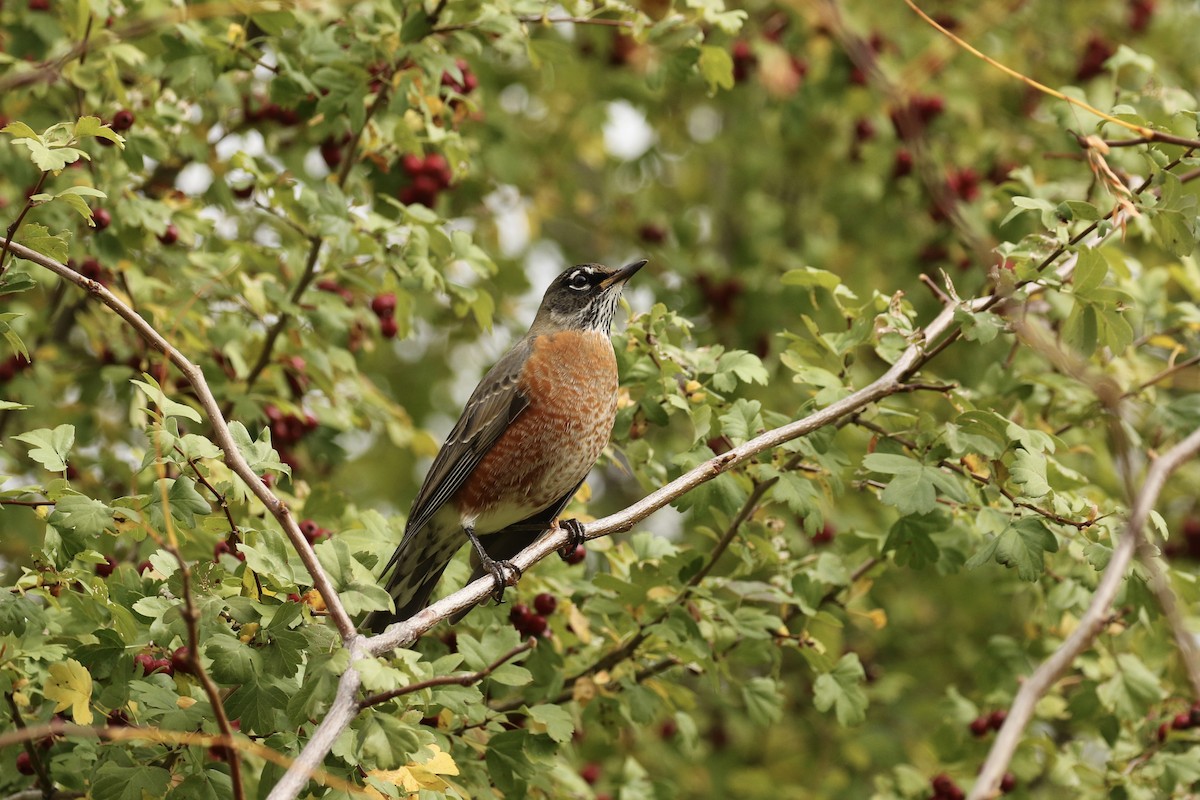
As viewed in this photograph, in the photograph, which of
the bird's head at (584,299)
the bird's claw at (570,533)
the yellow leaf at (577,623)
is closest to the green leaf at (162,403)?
the bird's claw at (570,533)

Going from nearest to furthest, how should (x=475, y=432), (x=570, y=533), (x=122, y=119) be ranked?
(x=570, y=533), (x=122, y=119), (x=475, y=432)

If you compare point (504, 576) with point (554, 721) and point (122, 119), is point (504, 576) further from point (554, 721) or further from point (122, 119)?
point (122, 119)

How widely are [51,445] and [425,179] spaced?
8.26 feet

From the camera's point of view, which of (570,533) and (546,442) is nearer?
(570,533)

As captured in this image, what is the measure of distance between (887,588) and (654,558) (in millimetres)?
3174

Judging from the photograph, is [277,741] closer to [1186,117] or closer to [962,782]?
[962,782]

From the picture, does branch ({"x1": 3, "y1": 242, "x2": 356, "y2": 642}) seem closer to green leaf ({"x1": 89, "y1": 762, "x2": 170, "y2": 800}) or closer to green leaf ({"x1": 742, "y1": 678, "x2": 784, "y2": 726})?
green leaf ({"x1": 89, "y1": 762, "x2": 170, "y2": 800})

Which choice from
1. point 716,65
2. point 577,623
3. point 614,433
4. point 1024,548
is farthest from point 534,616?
point 716,65

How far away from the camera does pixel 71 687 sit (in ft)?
10.3

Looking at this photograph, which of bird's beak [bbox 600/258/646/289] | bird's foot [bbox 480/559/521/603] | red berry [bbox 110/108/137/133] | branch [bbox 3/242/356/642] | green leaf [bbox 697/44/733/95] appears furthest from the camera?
bird's beak [bbox 600/258/646/289]

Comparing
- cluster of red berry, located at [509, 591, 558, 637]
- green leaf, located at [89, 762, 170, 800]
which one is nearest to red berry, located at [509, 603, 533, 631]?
cluster of red berry, located at [509, 591, 558, 637]

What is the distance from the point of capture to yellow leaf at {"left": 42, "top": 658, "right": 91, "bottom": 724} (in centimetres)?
311

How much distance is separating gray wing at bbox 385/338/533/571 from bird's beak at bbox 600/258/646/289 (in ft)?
1.44

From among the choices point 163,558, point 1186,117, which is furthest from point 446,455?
point 1186,117
